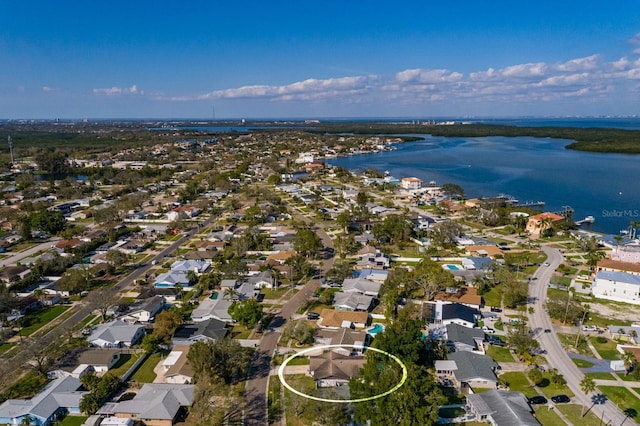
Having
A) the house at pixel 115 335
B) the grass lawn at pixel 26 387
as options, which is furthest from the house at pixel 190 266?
the grass lawn at pixel 26 387

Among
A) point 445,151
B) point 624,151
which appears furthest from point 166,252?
point 624,151

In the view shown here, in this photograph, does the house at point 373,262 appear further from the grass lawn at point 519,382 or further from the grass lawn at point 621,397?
the grass lawn at point 621,397

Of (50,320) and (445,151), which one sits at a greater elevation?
(445,151)

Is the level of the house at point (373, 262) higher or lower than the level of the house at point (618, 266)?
lower

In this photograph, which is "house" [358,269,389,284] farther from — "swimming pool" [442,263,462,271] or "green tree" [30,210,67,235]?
"green tree" [30,210,67,235]

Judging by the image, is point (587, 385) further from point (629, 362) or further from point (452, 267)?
point (452, 267)

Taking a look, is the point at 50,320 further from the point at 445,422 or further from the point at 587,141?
the point at 587,141
